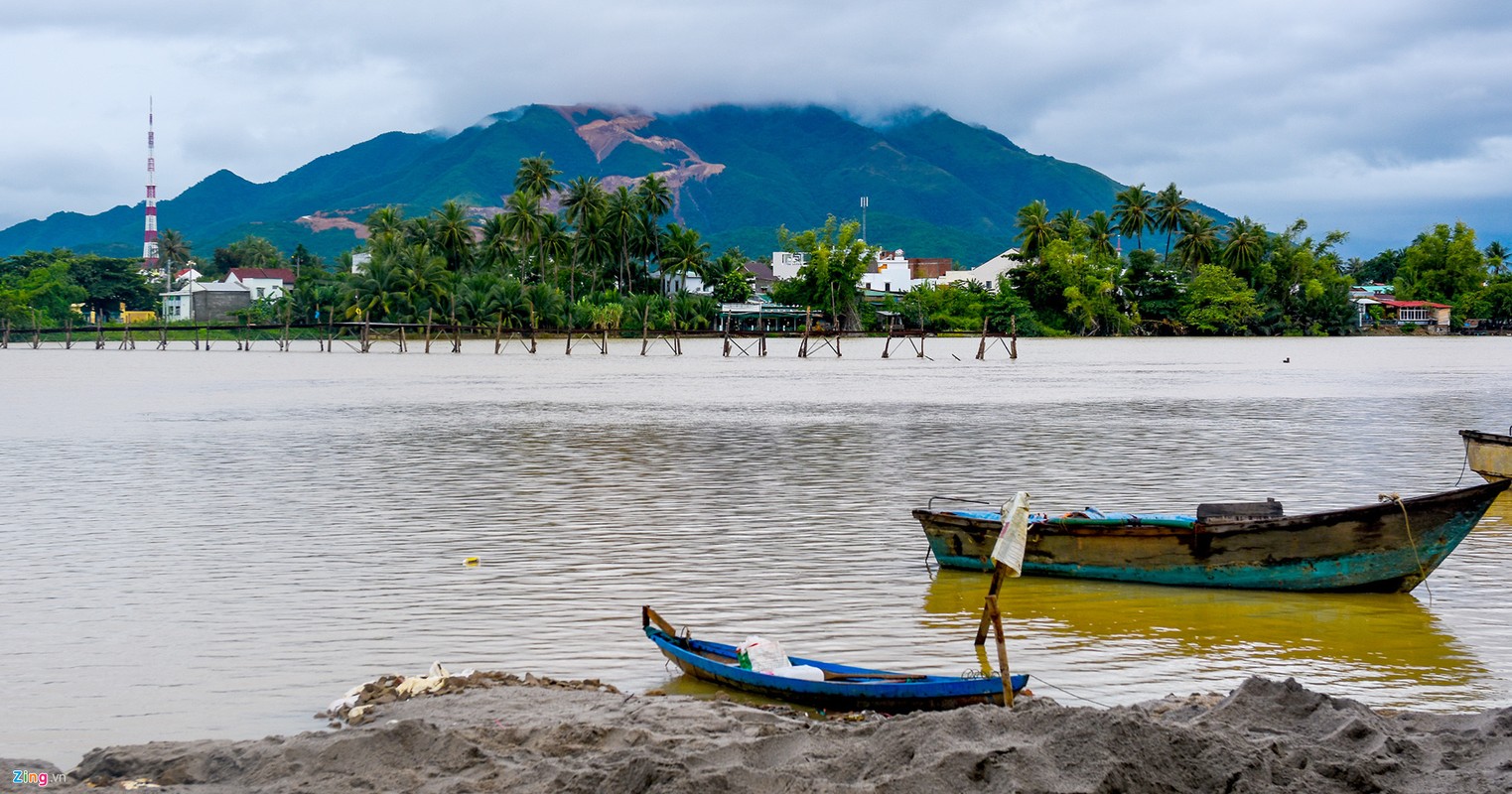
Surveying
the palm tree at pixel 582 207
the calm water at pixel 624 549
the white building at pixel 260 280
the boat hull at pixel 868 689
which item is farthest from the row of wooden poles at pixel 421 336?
the boat hull at pixel 868 689

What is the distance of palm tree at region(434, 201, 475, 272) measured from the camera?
116625mm

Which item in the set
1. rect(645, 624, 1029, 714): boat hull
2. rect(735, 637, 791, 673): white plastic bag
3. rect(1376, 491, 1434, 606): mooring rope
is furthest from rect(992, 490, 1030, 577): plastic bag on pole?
rect(1376, 491, 1434, 606): mooring rope

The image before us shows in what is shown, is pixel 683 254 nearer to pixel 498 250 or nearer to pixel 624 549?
pixel 498 250

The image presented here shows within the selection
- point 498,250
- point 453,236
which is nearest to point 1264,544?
point 453,236

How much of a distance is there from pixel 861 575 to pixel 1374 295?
499 feet

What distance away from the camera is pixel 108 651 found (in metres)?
10.7

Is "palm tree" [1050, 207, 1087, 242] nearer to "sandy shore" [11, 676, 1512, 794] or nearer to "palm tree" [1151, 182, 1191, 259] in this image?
"palm tree" [1151, 182, 1191, 259]

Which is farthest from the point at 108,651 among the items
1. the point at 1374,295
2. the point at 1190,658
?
the point at 1374,295

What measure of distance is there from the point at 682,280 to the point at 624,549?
111m

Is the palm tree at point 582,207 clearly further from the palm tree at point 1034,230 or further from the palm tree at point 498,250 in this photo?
the palm tree at point 1034,230

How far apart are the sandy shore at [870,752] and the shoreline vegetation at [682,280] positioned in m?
103

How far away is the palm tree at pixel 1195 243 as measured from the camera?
12975cm

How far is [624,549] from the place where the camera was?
15172 mm

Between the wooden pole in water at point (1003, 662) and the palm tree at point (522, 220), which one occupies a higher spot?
the palm tree at point (522, 220)
